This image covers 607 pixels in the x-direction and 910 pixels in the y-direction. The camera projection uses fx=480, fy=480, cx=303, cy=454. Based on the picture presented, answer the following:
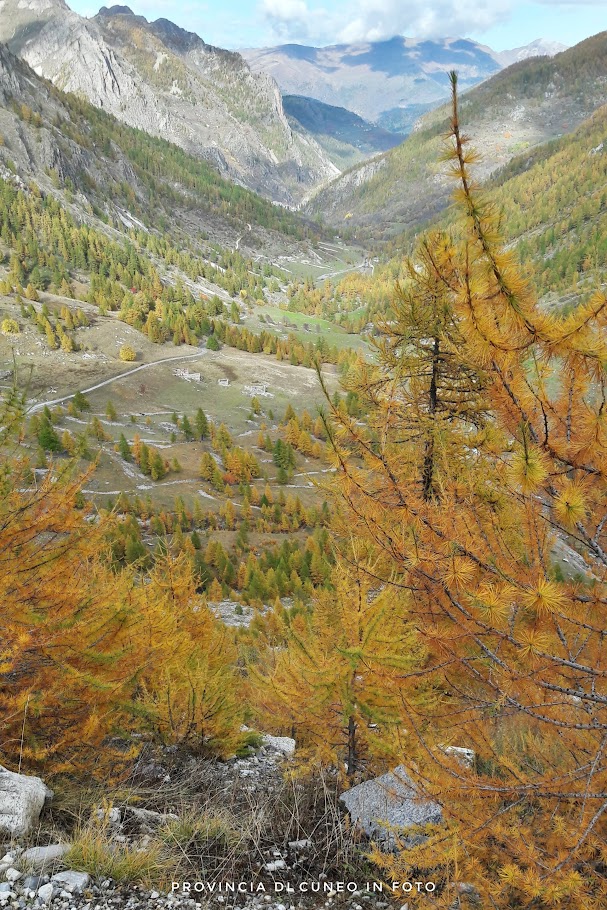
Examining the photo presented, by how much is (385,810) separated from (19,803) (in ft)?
13.7

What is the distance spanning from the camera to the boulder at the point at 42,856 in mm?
4293

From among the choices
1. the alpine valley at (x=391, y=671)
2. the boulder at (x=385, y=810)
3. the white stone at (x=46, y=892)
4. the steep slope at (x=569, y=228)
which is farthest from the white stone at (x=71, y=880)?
the steep slope at (x=569, y=228)

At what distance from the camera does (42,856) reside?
14.4 feet

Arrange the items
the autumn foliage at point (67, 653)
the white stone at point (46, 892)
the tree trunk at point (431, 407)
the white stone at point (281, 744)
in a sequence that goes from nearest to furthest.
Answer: the white stone at point (46, 892)
the autumn foliage at point (67, 653)
the white stone at point (281, 744)
the tree trunk at point (431, 407)

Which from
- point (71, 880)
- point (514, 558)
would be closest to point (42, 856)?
point (71, 880)

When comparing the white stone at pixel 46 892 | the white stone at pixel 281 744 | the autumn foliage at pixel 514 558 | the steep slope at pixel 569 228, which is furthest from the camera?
the steep slope at pixel 569 228

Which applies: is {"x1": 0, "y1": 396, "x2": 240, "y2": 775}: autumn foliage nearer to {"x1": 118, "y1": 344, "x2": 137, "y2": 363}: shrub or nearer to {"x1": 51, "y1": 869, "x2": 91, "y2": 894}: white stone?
{"x1": 51, "y1": 869, "x2": 91, "y2": 894}: white stone

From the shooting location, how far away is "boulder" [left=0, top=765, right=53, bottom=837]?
15.3 ft

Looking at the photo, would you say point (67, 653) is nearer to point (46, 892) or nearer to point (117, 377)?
point (46, 892)

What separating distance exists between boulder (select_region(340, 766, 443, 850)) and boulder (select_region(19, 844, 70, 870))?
3313 mm

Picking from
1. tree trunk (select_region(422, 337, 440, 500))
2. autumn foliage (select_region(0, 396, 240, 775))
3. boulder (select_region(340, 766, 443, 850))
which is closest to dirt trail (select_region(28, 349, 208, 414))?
tree trunk (select_region(422, 337, 440, 500))

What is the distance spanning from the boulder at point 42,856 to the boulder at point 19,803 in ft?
0.99

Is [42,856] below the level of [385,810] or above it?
above

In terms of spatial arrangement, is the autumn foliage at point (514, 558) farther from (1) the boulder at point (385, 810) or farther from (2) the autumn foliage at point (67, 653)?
(2) the autumn foliage at point (67, 653)
